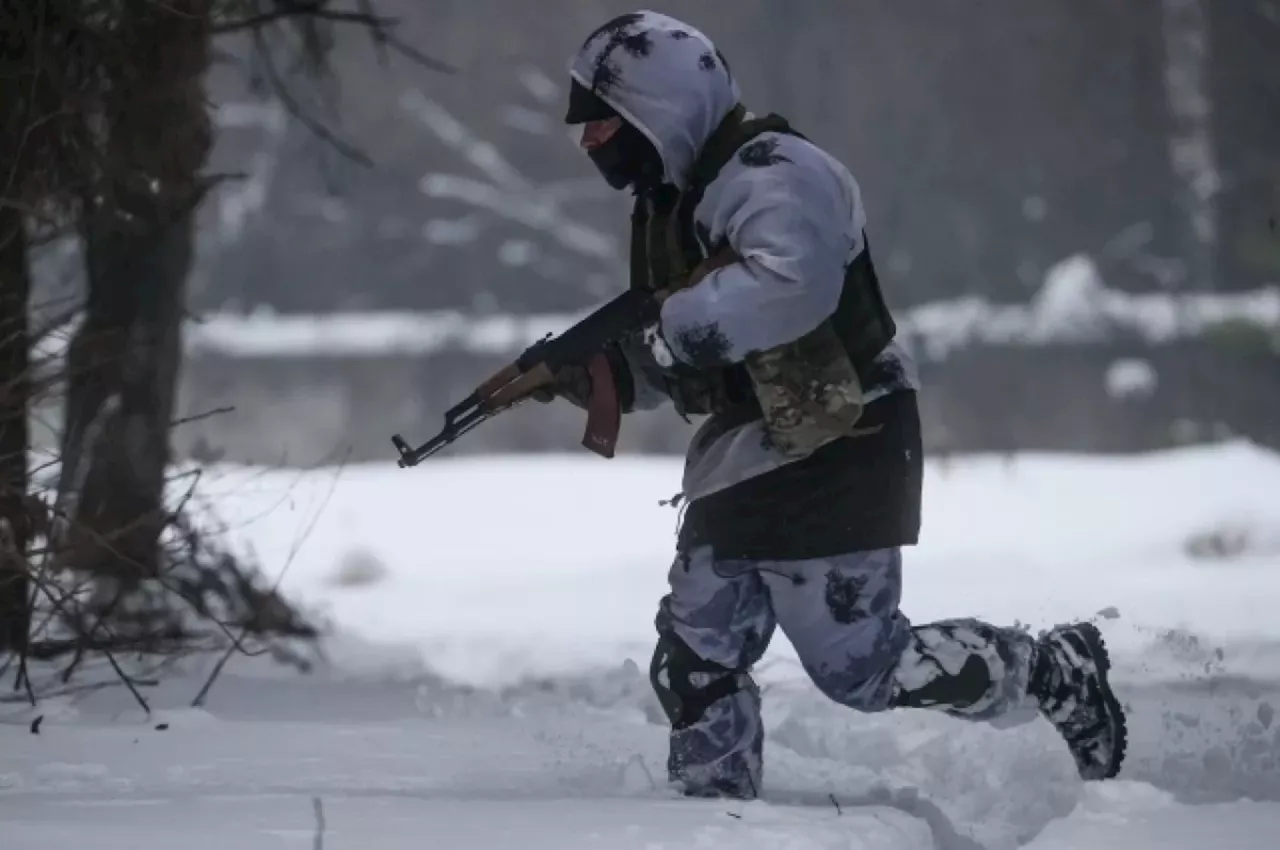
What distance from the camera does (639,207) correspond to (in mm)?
2621

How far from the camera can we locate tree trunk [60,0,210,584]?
369 centimetres

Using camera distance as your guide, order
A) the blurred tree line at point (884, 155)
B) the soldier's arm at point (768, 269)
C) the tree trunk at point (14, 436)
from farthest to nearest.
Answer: the blurred tree line at point (884, 155), the tree trunk at point (14, 436), the soldier's arm at point (768, 269)

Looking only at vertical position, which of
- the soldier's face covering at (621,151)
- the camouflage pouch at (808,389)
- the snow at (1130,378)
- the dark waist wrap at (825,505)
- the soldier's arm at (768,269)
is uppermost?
the snow at (1130,378)

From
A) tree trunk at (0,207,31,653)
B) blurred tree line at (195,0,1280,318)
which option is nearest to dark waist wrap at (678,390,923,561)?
tree trunk at (0,207,31,653)

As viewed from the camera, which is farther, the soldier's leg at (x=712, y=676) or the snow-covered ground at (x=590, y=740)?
the soldier's leg at (x=712, y=676)

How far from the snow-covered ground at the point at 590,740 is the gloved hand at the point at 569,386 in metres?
0.60

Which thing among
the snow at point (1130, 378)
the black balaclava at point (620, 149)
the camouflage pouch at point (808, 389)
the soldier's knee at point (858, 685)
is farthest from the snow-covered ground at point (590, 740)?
the snow at point (1130, 378)

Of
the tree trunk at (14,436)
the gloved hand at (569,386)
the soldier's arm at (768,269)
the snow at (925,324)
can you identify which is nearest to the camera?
the soldier's arm at (768,269)

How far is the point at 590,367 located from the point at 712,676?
0.50m

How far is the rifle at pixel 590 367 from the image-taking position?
254 centimetres

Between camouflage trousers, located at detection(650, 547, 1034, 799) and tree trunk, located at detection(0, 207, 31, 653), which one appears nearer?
→ camouflage trousers, located at detection(650, 547, 1034, 799)

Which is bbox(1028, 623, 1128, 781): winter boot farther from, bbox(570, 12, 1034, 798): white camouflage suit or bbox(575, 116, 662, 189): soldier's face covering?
bbox(575, 116, 662, 189): soldier's face covering

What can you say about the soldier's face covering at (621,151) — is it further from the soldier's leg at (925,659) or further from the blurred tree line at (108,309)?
the blurred tree line at (108,309)

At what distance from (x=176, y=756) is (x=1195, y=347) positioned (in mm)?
11663
